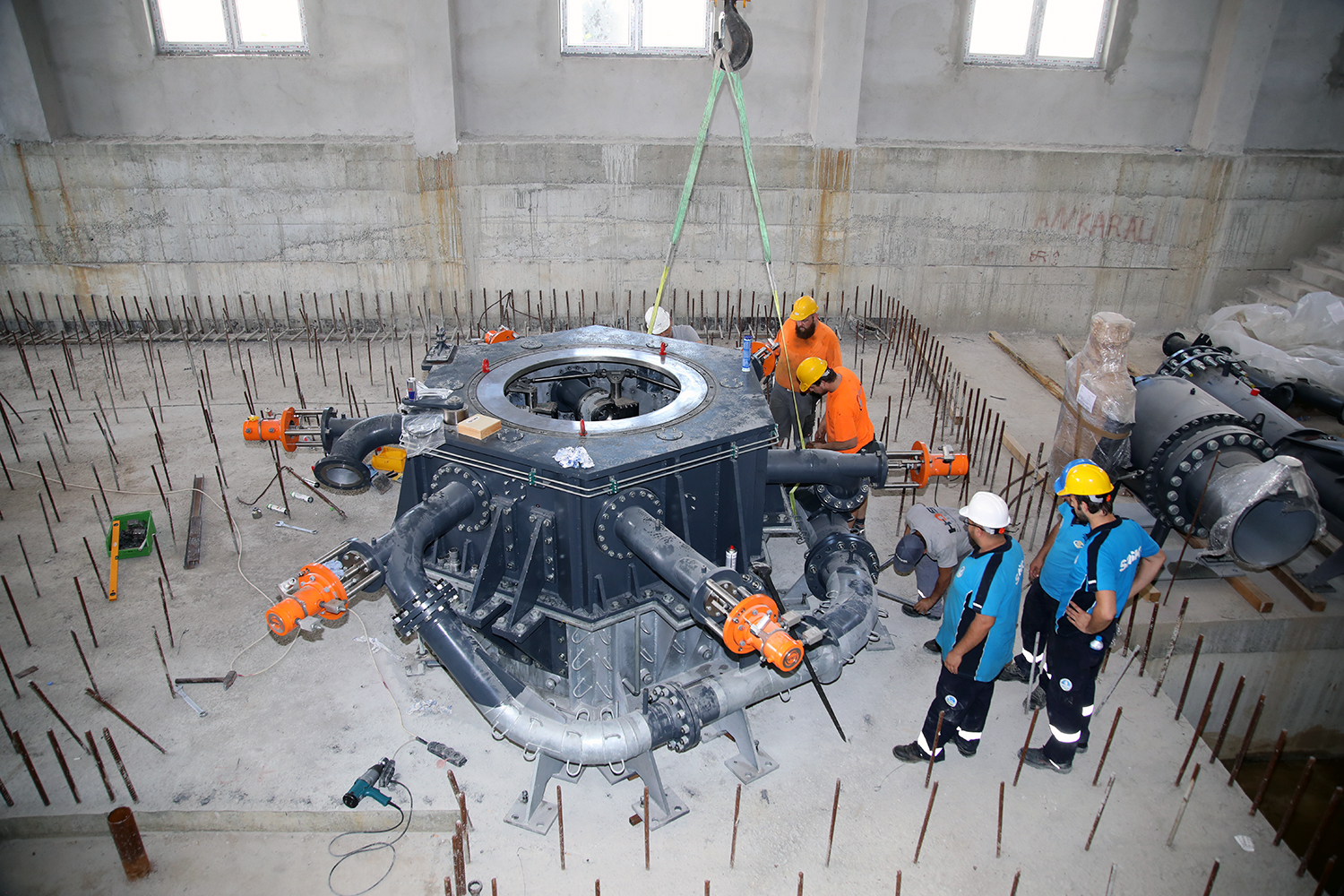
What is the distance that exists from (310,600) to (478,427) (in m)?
1.34

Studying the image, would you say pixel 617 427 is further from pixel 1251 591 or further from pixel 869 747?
pixel 1251 591

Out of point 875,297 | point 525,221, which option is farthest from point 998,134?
point 525,221

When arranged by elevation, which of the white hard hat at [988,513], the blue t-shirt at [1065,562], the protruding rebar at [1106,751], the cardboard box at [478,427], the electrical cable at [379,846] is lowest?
the electrical cable at [379,846]

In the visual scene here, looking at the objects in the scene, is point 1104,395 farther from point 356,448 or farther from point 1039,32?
point 1039,32

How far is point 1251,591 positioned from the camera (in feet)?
21.2

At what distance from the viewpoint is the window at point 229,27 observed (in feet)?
37.2

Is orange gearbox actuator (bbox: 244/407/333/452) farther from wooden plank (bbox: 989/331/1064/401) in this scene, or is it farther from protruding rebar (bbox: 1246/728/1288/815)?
wooden plank (bbox: 989/331/1064/401)

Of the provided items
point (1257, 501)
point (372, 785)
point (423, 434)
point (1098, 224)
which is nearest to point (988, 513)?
point (1257, 501)

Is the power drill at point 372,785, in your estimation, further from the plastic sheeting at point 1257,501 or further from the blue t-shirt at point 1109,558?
the plastic sheeting at point 1257,501

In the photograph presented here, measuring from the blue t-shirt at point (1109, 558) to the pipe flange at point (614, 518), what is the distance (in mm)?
2347

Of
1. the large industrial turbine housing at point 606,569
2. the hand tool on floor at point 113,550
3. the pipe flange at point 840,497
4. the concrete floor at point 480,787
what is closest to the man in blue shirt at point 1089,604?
the concrete floor at point 480,787

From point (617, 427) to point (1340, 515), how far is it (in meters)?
5.49

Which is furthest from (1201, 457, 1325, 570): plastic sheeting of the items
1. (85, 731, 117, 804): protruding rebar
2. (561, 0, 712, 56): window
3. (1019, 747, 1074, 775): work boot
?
(561, 0, 712, 56): window

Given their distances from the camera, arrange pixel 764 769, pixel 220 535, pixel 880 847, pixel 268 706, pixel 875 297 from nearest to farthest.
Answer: pixel 880 847 → pixel 764 769 → pixel 268 706 → pixel 220 535 → pixel 875 297
